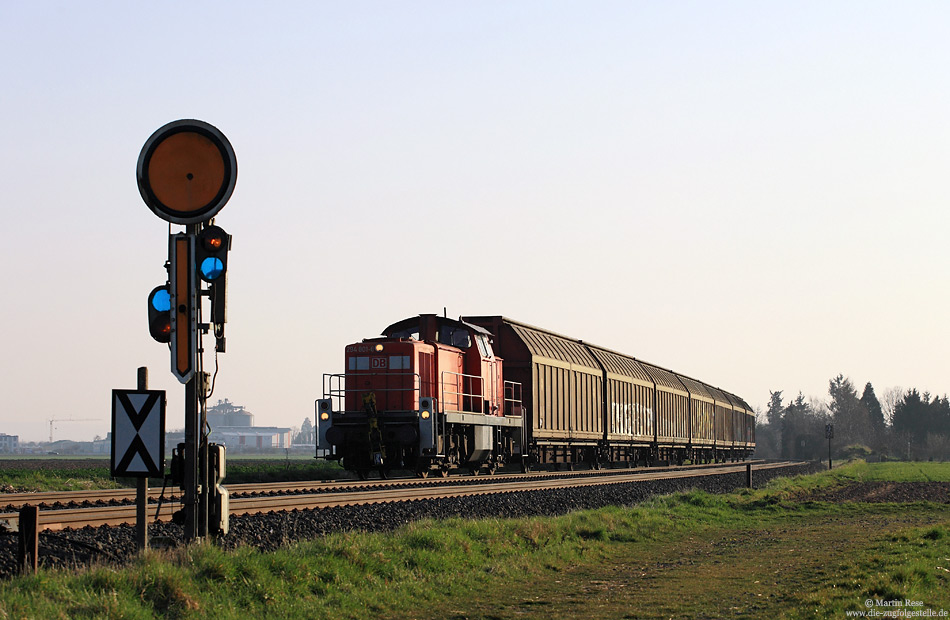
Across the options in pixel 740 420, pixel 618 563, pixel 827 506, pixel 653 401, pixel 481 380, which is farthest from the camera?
pixel 740 420

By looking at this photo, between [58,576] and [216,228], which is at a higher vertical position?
[216,228]

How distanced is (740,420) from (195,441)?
233ft

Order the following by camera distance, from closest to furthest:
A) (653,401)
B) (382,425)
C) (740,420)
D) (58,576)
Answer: (58,576)
(382,425)
(653,401)
(740,420)

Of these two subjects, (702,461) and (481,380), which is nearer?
(481,380)

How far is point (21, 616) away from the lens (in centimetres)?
691

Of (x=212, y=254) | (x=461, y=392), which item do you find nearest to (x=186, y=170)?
(x=212, y=254)

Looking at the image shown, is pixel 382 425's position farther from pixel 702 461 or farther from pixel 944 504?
pixel 702 461

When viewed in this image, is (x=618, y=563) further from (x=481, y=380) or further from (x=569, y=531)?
(x=481, y=380)

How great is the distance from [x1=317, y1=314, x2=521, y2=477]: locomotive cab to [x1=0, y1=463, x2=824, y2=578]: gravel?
13.3 feet

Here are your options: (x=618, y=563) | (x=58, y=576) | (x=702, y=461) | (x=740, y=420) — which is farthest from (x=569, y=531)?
(x=740, y=420)

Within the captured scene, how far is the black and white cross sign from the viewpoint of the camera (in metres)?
9.04

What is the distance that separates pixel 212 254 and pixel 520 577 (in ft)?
16.8

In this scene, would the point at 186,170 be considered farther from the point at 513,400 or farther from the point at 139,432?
the point at 513,400

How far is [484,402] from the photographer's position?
29.0 m
